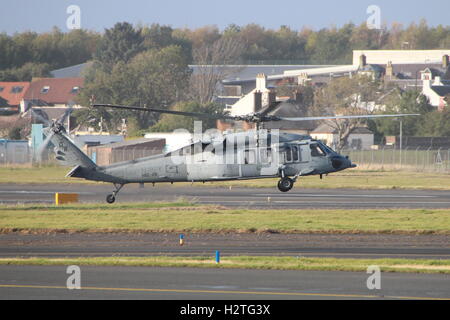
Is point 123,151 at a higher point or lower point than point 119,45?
lower

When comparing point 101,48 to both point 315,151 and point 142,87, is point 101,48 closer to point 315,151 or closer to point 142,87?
point 142,87

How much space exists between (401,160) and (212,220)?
4793 cm

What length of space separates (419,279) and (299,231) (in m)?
11.5

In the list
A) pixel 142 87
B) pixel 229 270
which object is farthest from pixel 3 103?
pixel 229 270

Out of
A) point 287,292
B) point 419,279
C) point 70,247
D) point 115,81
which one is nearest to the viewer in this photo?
point 287,292

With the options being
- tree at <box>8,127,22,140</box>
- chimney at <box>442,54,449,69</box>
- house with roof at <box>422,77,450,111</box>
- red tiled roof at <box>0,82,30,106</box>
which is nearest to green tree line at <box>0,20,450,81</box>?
red tiled roof at <box>0,82,30,106</box>

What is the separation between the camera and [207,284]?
2042 centimetres

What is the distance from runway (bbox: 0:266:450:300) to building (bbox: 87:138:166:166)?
163 feet

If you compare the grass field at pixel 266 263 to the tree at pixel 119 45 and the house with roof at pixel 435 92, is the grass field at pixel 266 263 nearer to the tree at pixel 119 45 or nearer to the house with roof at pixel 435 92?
the house with roof at pixel 435 92

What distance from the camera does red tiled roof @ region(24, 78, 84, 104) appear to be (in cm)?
12838

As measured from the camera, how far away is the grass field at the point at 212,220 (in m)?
33.1
